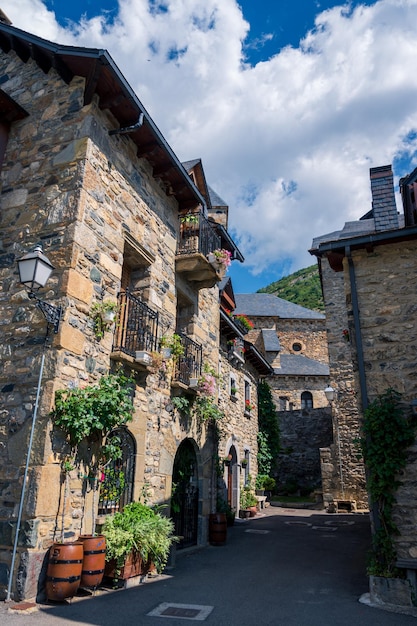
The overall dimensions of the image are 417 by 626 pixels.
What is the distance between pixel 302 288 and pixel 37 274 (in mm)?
60032

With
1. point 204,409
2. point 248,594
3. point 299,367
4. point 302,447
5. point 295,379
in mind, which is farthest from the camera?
point 299,367

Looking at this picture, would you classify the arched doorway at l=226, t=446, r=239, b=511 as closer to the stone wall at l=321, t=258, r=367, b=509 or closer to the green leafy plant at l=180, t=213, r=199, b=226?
the stone wall at l=321, t=258, r=367, b=509

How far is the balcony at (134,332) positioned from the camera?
7.15 meters

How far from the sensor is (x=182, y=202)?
10.1 meters

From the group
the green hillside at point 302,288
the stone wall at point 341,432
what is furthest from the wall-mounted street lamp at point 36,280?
the green hillside at point 302,288

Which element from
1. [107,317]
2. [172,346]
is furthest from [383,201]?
[107,317]

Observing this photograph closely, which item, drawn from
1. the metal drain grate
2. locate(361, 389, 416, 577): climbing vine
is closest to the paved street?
the metal drain grate

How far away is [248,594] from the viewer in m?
6.16

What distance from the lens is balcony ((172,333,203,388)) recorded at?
9.05 m

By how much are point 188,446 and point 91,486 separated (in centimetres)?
377

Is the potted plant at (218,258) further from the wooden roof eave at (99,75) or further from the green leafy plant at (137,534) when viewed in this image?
the green leafy plant at (137,534)

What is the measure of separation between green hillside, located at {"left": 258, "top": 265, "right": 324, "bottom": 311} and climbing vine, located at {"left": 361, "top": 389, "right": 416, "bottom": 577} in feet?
159

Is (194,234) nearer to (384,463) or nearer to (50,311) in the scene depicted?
(50,311)

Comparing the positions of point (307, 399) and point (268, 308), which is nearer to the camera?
point (307, 399)
